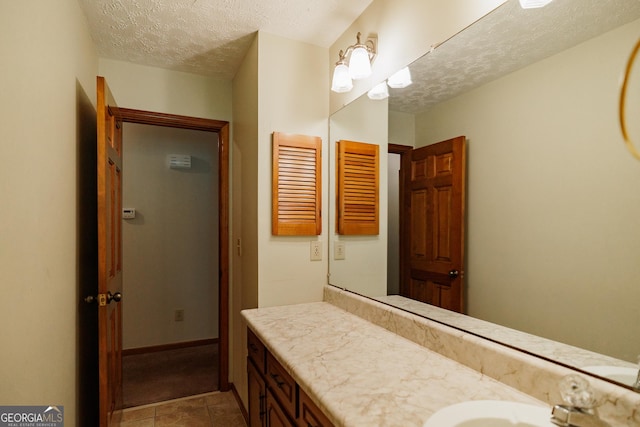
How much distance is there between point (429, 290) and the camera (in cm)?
138

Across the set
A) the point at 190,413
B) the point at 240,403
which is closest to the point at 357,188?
the point at 240,403

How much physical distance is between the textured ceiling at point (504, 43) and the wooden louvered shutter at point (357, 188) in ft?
1.30

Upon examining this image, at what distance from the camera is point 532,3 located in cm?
96

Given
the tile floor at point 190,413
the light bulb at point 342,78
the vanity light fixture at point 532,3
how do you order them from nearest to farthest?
1. the vanity light fixture at point 532,3
2. the light bulb at point 342,78
3. the tile floor at point 190,413

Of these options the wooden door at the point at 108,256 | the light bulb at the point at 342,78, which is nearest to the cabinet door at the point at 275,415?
the wooden door at the point at 108,256

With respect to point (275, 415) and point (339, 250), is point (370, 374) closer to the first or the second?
point (275, 415)

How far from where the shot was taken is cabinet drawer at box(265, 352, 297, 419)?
1.16 metres

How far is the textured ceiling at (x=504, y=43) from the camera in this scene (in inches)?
32.6

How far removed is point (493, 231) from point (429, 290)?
1.32 feet

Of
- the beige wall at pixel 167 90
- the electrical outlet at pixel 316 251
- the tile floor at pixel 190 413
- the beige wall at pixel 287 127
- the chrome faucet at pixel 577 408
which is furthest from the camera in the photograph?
the beige wall at pixel 167 90

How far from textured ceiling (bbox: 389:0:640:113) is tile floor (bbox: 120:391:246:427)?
228cm

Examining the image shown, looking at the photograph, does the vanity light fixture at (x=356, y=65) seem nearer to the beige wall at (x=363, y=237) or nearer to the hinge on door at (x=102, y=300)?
the beige wall at (x=363, y=237)

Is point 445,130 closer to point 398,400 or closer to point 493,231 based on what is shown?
point 493,231

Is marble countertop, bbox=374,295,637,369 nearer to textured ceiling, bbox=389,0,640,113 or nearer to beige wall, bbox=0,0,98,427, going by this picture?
textured ceiling, bbox=389,0,640,113
